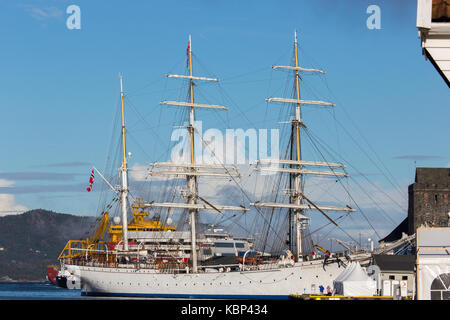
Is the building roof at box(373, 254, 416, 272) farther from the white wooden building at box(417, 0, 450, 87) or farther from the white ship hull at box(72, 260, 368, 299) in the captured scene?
the white wooden building at box(417, 0, 450, 87)

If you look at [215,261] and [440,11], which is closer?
[440,11]

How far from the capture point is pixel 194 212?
3570 inches

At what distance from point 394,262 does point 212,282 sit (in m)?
28.3

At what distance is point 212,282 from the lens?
3366 inches

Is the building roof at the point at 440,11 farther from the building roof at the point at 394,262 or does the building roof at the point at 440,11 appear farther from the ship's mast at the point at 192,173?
the ship's mast at the point at 192,173

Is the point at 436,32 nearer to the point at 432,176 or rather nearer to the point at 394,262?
the point at 394,262

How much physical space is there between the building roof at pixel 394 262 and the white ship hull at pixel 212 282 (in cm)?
1060

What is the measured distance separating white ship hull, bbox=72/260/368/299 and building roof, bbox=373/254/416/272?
10.6 meters

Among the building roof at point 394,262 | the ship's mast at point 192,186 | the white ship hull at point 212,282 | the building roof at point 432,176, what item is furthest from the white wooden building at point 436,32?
the building roof at point 432,176

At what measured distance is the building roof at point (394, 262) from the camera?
60750mm

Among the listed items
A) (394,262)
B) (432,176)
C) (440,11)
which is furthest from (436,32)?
(432,176)

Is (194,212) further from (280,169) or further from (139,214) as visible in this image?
(139,214)

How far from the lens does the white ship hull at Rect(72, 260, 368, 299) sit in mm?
78750
